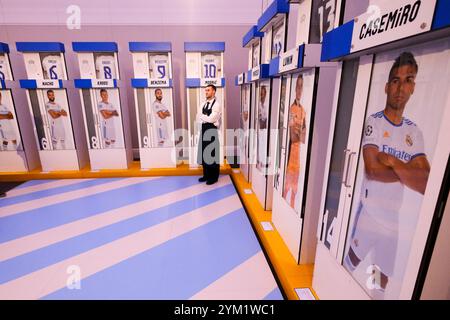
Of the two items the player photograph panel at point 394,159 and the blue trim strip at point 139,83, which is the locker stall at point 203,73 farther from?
the player photograph panel at point 394,159

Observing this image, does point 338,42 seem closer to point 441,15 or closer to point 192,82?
point 441,15

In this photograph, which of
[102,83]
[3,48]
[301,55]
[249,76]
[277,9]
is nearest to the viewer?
[301,55]

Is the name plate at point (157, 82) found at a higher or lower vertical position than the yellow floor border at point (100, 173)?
higher

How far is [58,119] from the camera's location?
4.94m

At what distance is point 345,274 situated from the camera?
5.22ft

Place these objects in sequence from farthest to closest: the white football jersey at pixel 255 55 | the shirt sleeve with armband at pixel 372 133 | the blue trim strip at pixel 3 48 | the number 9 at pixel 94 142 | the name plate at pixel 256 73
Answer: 1. the number 9 at pixel 94 142
2. the blue trim strip at pixel 3 48
3. the white football jersey at pixel 255 55
4. the name plate at pixel 256 73
5. the shirt sleeve with armband at pixel 372 133

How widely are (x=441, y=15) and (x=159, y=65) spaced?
4811mm

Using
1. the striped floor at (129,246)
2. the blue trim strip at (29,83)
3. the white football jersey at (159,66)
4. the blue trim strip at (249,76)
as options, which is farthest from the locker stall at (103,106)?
the blue trim strip at (249,76)

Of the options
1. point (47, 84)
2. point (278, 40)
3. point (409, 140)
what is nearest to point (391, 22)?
point (409, 140)

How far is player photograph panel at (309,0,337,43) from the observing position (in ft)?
5.88

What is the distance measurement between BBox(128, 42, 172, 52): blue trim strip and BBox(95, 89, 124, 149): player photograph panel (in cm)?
89

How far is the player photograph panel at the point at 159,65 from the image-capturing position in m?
4.92

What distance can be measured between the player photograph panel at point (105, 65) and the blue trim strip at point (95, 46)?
15 cm
